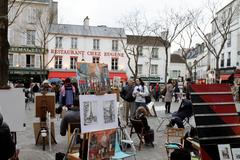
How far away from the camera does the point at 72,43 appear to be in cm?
4775

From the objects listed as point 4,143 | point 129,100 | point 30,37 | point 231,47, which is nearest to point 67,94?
point 129,100

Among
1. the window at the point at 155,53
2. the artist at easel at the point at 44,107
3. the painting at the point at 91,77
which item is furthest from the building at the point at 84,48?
the painting at the point at 91,77

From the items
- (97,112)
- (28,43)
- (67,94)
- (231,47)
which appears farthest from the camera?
(28,43)

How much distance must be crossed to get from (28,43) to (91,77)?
41.1m

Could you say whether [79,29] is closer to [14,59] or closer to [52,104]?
[14,59]

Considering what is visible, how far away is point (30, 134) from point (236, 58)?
34.3 m

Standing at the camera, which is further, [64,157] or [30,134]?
[30,134]

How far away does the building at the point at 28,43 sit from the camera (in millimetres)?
44066

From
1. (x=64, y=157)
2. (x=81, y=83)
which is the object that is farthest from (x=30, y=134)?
(x=81, y=83)

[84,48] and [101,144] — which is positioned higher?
[84,48]

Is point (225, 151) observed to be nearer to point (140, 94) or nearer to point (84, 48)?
point (140, 94)

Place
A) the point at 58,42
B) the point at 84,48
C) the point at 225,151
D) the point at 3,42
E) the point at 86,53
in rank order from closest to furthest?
the point at 225,151
the point at 3,42
the point at 58,42
the point at 86,53
the point at 84,48

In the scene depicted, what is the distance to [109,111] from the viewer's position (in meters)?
5.69

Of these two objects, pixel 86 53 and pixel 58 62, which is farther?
pixel 86 53
